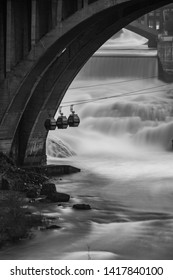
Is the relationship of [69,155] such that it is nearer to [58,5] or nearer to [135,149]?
[135,149]

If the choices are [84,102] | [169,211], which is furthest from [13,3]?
[84,102]

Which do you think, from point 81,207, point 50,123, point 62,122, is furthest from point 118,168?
point 81,207

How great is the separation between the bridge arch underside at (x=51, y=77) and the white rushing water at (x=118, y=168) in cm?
352

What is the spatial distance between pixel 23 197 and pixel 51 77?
9988 mm

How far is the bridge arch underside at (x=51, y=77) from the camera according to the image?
177 feet

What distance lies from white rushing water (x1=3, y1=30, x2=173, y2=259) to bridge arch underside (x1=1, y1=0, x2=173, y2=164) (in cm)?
352

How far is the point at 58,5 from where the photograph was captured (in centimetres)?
5222

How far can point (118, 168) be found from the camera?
2574 inches

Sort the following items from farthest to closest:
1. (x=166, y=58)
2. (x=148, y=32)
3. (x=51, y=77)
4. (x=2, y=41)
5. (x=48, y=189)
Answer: (x=148, y=32) → (x=166, y=58) → (x=51, y=77) → (x=2, y=41) → (x=48, y=189)

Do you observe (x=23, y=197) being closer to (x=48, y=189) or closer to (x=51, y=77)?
(x=48, y=189)

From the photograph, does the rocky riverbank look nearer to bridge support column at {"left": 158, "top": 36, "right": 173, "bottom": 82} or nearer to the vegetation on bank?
the vegetation on bank

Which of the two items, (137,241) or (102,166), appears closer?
(137,241)

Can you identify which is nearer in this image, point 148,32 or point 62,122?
point 62,122

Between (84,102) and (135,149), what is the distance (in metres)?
15.9
